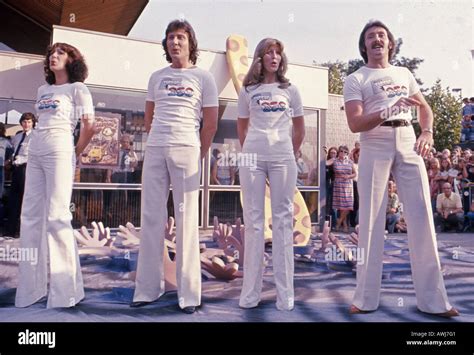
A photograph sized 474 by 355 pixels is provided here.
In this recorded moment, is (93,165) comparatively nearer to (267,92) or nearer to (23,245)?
(23,245)

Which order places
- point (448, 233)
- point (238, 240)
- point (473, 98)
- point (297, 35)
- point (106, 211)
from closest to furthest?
point (297, 35) < point (473, 98) < point (238, 240) < point (106, 211) < point (448, 233)

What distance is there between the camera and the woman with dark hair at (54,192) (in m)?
2.41

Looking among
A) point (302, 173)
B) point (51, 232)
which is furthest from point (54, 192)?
point (302, 173)

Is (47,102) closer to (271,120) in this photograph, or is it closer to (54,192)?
(54,192)

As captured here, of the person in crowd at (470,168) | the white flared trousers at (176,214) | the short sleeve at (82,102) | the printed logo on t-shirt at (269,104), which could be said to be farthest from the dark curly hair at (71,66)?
the person in crowd at (470,168)

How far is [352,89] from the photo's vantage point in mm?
2410

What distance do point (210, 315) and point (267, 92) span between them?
4.21 feet

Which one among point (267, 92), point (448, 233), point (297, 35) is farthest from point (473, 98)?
point (448, 233)

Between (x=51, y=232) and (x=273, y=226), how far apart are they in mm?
1256

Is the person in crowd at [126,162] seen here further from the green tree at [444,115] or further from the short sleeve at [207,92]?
the green tree at [444,115]

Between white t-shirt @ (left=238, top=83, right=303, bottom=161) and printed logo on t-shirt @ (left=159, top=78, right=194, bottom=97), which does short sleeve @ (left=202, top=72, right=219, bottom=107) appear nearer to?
printed logo on t-shirt @ (left=159, top=78, right=194, bottom=97)

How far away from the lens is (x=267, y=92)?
247cm
